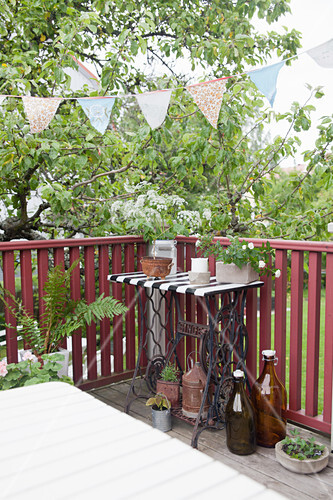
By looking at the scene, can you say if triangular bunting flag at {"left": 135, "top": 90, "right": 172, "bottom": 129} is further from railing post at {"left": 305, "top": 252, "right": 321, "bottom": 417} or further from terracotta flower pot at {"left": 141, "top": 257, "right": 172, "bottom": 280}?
railing post at {"left": 305, "top": 252, "right": 321, "bottom": 417}

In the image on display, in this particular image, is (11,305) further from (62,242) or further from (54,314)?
(62,242)

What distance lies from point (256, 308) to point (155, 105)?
1.36 m

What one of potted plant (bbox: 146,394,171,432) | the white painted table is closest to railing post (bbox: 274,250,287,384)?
potted plant (bbox: 146,394,171,432)

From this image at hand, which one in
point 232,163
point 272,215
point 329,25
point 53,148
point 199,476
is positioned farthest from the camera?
point 329,25

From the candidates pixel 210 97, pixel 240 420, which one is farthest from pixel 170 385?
pixel 210 97

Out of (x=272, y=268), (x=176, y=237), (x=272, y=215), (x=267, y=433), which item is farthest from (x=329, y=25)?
(x=267, y=433)

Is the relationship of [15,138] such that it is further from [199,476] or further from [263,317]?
[199,476]

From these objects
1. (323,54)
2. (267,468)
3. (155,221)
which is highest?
(323,54)

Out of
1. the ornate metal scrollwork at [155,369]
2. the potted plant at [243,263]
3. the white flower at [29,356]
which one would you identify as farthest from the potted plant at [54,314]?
the potted plant at [243,263]

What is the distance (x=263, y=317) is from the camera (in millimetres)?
2576

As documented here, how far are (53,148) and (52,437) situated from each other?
7.83 feet

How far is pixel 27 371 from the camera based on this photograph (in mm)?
2451

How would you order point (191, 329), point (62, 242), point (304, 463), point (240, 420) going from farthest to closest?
1. point (62, 242)
2. point (191, 329)
3. point (240, 420)
4. point (304, 463)

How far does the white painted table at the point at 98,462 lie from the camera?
77 centimetres
